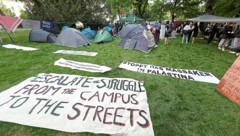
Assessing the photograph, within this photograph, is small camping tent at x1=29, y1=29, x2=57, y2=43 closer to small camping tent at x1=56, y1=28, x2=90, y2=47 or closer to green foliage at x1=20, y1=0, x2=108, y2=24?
small camping tent at x1=56, y1=28, x2=90, y2=47

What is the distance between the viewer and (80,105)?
3.92 meters

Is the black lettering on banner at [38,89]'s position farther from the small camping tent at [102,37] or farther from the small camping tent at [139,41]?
the small camping tent at [102,37]

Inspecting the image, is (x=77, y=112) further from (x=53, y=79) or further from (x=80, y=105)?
(x=53, y=79)

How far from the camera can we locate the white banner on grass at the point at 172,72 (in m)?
6.25

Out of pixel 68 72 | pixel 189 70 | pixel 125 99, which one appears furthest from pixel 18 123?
pixel 189 70

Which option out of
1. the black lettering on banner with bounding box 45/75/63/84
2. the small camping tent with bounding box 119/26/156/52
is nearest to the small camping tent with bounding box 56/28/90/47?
the small camping tent with bounding box 119/26/156/52

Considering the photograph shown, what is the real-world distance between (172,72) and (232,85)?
220cm

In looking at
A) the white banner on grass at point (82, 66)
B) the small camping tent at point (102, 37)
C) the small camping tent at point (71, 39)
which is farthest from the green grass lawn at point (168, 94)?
the small camping tent at point (102, 37)

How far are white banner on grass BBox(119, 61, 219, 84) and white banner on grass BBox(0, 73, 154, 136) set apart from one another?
1.54 meters

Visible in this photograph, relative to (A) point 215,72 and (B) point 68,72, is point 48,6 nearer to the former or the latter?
(B) point 68,72

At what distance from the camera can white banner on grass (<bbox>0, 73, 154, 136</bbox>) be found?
3287 mm

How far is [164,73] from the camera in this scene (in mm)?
6582

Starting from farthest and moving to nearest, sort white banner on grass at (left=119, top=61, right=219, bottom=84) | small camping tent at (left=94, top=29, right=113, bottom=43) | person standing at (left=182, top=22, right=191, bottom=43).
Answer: person standing at (left=182, top=22, right=191, bottom=43) → small camping tent at (left=94, top=29, right=113, bottom=43) → white banner on grass at (left=119, top=61, right=219, bottom=84)

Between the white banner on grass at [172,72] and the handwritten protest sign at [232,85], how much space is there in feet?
2.69
